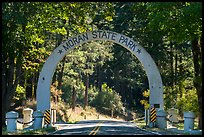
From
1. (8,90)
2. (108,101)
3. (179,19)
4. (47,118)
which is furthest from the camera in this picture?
(108,101)

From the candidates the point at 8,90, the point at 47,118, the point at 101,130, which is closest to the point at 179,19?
the point at 101,130

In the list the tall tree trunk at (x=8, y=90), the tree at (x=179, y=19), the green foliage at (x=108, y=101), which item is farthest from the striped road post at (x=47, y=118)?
the green foliage at (x=108, y=101)

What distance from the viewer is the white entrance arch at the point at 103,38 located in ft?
98.7

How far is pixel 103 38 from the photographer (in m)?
30.7

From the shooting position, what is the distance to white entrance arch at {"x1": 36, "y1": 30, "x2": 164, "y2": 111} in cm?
3009

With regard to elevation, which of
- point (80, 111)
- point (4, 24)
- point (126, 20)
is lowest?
point (80, 111)

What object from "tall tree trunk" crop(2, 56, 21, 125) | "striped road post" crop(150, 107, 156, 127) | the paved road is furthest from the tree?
"tall tree trunk" crop(2, 56, 21, 125)

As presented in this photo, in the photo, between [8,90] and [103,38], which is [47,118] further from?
[103,38]

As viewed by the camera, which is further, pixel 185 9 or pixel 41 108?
pixel 41 108

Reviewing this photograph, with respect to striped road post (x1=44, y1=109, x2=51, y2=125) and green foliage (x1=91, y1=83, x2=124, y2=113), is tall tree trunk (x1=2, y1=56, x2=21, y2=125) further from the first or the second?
green foliage (x1=91, y1=83, x2=124, y2=113)

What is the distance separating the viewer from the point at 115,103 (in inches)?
2859

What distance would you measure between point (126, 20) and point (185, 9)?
2195cm

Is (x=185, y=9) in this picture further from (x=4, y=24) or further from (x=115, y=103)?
(x=115, y=103)

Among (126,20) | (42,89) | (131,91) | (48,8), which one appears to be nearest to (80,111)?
(131,91)
